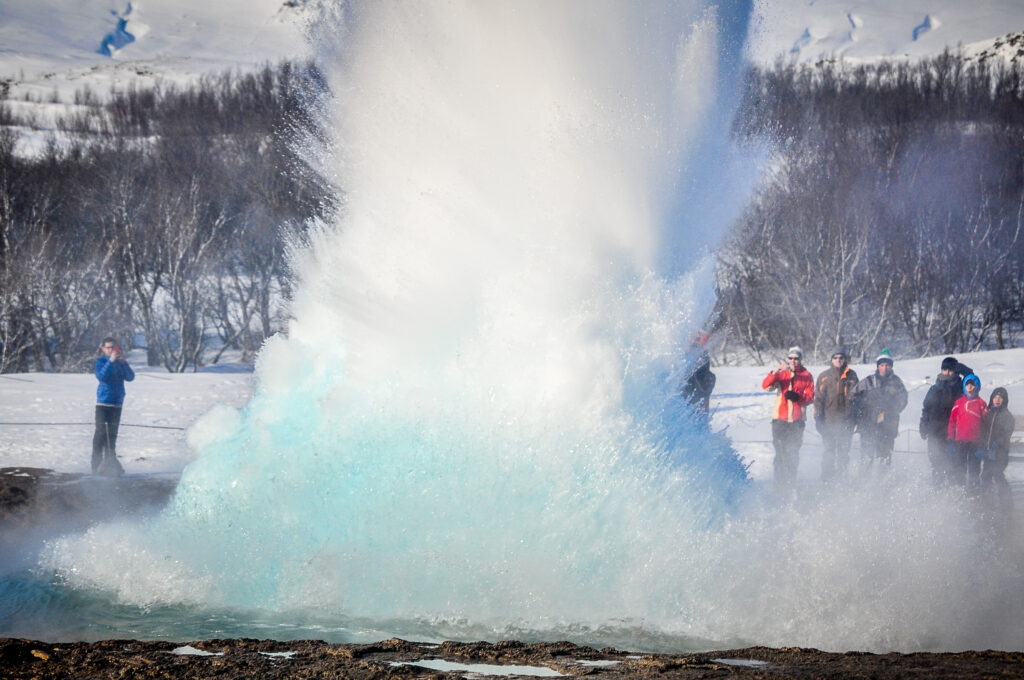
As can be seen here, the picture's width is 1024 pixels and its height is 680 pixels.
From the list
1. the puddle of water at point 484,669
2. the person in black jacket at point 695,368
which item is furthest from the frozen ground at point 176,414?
the puddle of water at point 484,669

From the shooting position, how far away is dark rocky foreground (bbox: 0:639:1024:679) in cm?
400

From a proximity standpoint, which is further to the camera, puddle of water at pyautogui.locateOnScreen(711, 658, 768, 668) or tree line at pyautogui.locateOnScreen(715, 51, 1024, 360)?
tree line at pyautogui.locateOnScreen(715, 51, 1024, 360)

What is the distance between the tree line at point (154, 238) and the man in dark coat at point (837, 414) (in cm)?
2262

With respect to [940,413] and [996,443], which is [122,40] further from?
[996,443]

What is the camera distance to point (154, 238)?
32.7 metres

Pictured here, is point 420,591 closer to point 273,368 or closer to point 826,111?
point 273,368

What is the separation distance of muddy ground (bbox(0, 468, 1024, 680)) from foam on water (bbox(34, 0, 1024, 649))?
1.82 feet

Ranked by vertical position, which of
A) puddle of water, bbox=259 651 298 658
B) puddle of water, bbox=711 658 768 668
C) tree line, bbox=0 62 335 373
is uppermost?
tree line, bbox=0 62 335 373

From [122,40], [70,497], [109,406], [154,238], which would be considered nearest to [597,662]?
[70,497]

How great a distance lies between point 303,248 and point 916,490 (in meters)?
5.85

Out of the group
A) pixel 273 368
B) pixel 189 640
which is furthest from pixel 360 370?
pixel 189 640

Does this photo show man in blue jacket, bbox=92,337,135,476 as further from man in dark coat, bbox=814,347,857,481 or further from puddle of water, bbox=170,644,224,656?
man in dark coat, bbox=814,347,857,481

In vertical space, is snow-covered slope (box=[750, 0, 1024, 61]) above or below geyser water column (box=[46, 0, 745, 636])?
above

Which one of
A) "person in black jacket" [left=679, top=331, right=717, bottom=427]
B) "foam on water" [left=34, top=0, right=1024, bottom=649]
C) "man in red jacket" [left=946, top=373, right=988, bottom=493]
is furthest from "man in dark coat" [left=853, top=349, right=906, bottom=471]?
"person in black jacket" [left=679, top=331, right=717, bottom=427]
